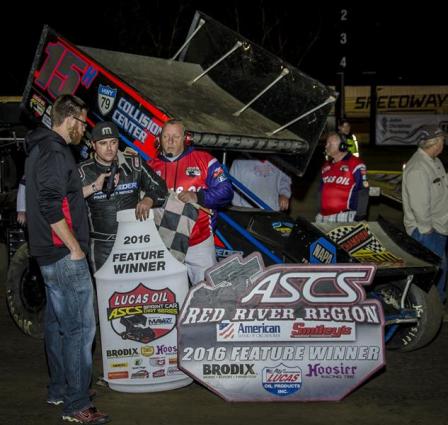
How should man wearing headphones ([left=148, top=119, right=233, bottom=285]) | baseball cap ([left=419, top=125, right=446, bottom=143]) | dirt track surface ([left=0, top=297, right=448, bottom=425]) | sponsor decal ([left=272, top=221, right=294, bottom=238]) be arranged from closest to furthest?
dirt track surface ([left=0, top=297, right=448, bottom=425]), man wearing headphones ([left=148, top=119, right=233, bottom=285]), sponsor decal ([left=272, top=221, right=294, bottom=238]), baseball cap ([left=419, top=125, right=446, bottom=143])

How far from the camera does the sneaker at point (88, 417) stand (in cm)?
502

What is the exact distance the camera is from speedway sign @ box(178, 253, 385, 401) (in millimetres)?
5270

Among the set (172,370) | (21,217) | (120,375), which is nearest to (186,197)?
(172,370)

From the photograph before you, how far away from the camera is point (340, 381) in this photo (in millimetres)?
5348

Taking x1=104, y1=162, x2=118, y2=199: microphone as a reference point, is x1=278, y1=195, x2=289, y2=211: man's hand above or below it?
below

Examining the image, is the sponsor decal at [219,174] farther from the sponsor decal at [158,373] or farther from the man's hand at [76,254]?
the man's hand at [76,254]

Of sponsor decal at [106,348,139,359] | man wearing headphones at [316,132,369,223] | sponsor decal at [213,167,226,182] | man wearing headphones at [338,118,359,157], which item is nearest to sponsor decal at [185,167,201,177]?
sponsor decal at [213,167,226,182]

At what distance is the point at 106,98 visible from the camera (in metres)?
6.75

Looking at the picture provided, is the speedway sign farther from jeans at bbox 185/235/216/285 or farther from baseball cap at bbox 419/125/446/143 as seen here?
baseball cap at bbox 419/125/446/143

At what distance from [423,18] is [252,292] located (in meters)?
46.2

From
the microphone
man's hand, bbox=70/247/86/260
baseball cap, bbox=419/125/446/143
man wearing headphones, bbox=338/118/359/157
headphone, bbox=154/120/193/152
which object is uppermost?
man wearing headphones, bbox=338/118/359/157

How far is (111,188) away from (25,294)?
76.8 inches

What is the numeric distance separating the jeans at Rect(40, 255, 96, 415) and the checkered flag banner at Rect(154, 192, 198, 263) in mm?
1004

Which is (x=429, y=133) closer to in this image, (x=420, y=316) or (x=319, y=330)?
(x=420, y=316)
